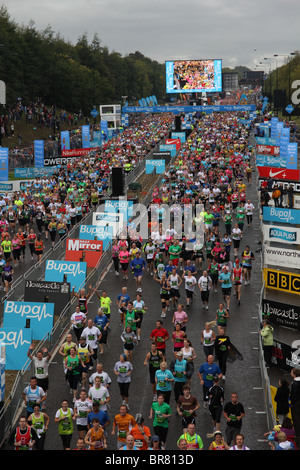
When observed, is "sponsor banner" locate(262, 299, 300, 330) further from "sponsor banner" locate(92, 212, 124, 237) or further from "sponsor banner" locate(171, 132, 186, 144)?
"sponsor banner" locate(171, 132, 186, 144)

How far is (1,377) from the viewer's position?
13.4 m

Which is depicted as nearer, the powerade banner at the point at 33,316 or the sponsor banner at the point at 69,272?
the powerade banner at the point at 33,316

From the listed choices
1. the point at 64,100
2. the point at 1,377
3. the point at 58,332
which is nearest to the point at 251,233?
the point at 58,332

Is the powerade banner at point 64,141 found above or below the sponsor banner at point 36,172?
above

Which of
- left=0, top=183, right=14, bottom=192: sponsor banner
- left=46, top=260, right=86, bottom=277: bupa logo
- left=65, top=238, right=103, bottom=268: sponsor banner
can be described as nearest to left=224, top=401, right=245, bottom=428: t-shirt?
left=46, top=260, right=86, bottom=277: bupa logo

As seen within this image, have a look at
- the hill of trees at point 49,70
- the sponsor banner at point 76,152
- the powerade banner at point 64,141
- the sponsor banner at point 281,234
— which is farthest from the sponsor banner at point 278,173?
the hill of trees at point 49,70

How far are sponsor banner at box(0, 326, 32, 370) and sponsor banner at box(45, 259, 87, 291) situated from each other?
563cm

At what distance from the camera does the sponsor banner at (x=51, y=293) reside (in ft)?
62.8

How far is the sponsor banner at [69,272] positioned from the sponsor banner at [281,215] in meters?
9.50

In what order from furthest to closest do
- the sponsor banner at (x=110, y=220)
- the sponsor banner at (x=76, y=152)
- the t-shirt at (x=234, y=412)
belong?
1. the sponsor banner at (x=76, y=152)
2. the sponsor banner at (x=110, y=220)
3. the t-shirt at (x=234, y=412)

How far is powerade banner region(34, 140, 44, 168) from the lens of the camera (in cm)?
4697

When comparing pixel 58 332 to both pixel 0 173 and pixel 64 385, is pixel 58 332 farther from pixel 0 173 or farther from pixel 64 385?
pixel 0 173

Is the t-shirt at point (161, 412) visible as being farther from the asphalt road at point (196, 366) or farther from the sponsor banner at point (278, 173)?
the sponsor banner at point (278, 173)
